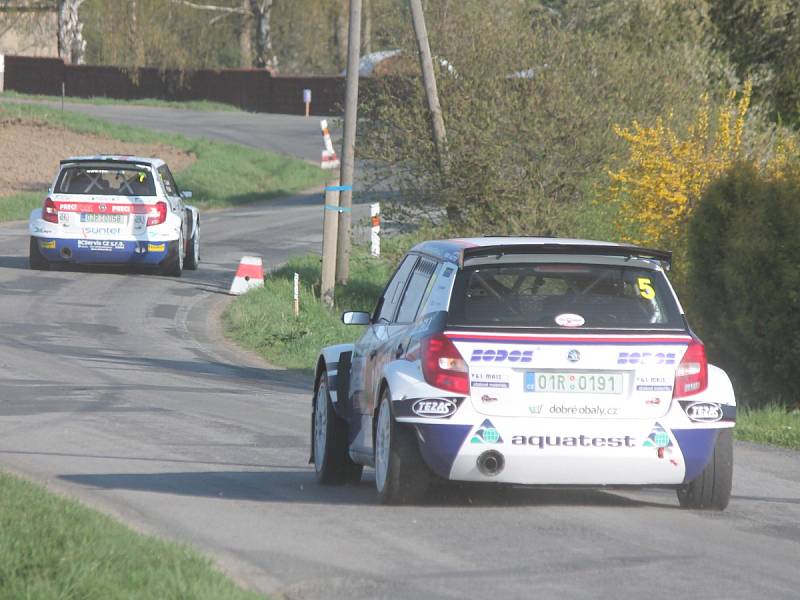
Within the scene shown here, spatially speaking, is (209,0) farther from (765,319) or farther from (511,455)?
(511,455)

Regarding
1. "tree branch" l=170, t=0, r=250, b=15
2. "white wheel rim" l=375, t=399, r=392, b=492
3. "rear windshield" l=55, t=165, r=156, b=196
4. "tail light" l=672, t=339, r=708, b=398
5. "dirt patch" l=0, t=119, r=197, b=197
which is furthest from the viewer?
"tree branch" l=170, t=0, r=250, b=15

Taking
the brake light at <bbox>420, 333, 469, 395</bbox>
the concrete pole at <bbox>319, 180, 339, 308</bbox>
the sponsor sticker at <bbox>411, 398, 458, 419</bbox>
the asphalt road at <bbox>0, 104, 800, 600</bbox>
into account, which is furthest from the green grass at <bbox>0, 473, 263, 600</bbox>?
the concrete pole at <bbox>319, 180, 339, 308</bbox>

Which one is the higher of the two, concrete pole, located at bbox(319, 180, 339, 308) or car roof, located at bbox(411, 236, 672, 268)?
car roof, located at bbox(411, 236, 672, 268)

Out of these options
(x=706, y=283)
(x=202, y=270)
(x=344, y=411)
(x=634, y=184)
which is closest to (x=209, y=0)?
(x=202, y=270)

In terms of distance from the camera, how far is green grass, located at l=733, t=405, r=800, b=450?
1256cm

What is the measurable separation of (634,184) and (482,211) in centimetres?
424

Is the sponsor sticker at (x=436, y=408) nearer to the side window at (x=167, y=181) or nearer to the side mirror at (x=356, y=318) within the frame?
the side mirror at (x=356, y=318)

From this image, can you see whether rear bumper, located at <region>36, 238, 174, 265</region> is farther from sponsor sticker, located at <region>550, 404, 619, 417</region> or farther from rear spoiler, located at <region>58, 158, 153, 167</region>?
sponsor sticker, located at <region>550, 404, 619, 417</region>

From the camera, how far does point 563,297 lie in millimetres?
8648

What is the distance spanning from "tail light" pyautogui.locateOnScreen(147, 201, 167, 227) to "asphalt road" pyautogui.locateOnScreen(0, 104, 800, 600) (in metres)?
8.86

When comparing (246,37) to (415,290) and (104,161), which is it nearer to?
(104,161)

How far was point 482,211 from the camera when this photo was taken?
25.4m

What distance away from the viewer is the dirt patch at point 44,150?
152 feet

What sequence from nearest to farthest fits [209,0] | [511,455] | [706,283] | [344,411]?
[511,455], [344,411], [706,283], [209,0]
